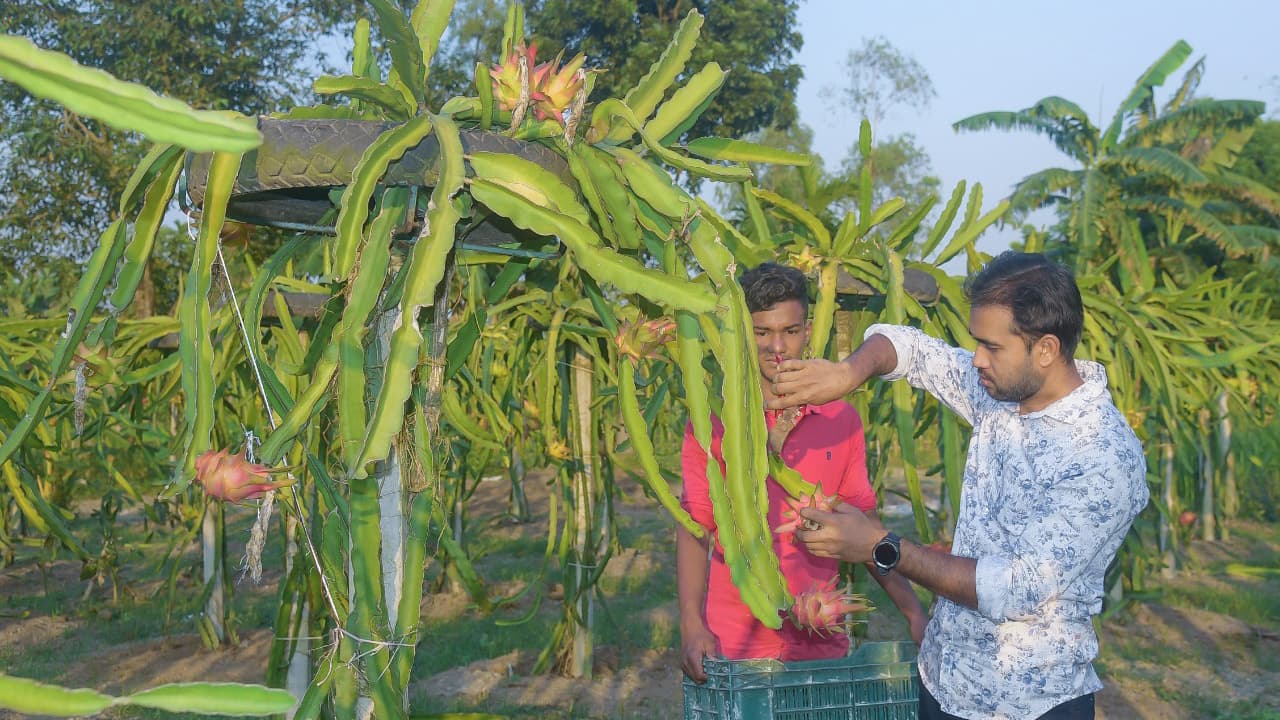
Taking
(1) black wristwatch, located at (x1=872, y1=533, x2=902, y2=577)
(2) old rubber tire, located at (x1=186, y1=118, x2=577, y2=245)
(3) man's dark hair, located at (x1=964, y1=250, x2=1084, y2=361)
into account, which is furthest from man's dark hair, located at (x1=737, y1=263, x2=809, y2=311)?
(2) old rubber tire, located at (x1=186, y1=118, x2=577, y2=245)

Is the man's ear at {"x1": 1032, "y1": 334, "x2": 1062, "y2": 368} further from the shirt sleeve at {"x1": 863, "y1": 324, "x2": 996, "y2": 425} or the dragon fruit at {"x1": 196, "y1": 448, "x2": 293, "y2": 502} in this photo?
the dragon fruit at {"x1": 196, "y1": 448, "x2": 293, "y2": 502}

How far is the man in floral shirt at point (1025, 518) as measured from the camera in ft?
5.04

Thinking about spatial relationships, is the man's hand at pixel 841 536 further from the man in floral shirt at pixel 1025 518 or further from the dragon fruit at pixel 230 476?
the dragon fruit at pixel 230 476

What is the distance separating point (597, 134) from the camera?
1.35 m

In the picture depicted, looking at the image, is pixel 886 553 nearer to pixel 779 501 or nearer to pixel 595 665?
pixel 779 501

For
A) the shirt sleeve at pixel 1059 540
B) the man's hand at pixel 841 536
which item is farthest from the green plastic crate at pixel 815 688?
the shirt sleeve at pixel 1059 540

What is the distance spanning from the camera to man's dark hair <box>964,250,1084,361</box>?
159cm

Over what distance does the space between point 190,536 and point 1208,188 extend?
15.3 metres

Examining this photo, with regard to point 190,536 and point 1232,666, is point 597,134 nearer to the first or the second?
point 190,536

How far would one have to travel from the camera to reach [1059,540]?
152 centimetres

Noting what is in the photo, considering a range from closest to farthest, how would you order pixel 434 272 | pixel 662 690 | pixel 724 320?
pixel 434 272, pixel 724 320, pixel 662 690

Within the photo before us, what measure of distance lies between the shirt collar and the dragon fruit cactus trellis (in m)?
0.55

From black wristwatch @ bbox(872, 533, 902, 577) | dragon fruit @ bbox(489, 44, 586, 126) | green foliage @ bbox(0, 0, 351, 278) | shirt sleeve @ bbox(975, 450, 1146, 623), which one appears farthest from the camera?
green foliage @ bbox(0, 0, 351, 278)

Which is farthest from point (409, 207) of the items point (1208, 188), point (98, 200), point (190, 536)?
point (1208, 188)
